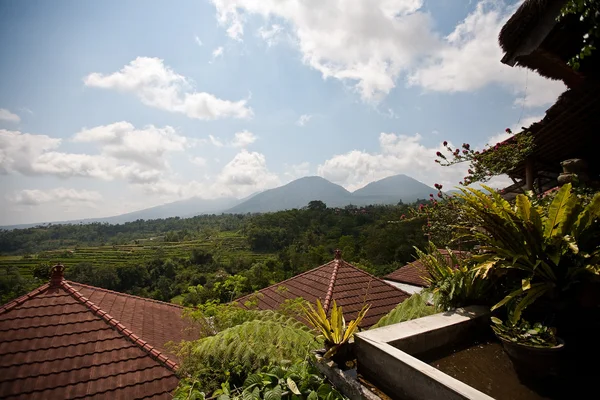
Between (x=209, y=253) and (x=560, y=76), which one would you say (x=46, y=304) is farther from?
(x=209, y=253)

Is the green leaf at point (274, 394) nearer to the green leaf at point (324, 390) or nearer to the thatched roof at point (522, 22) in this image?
the green leaf at point (324, 390)

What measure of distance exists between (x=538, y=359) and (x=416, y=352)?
3.17ft

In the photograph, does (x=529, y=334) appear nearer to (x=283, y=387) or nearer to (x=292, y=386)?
(x=292, y=386)

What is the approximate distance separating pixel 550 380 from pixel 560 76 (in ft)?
16.6

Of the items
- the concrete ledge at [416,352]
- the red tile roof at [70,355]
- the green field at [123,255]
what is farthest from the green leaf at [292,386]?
the green field at [123,255]

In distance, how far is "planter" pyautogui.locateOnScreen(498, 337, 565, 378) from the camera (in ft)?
7.79

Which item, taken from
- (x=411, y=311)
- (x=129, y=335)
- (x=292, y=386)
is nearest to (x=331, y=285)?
(x=411, y=311)

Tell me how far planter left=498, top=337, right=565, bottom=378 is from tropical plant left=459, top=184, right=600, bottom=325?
0.28 metres

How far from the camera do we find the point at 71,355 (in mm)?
5109

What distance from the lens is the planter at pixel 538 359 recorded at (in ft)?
7.79

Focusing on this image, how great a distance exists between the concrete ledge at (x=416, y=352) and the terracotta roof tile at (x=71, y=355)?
430 centimetres

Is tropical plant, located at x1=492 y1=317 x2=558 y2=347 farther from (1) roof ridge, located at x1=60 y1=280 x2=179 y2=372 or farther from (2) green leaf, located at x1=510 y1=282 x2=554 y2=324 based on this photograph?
(1) roof ridge, located at x1=60 y1=280 x2=179 y2=372

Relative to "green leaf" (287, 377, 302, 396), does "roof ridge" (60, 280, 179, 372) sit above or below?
below

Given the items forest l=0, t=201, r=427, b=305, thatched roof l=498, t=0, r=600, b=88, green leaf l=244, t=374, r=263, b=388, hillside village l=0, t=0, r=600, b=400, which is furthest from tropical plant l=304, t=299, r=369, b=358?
forest l=0, t=201, r=427, b=305
